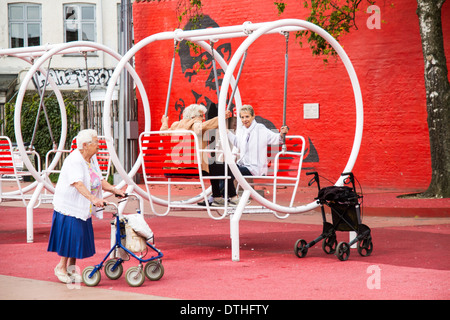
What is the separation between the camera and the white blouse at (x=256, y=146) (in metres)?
9.54

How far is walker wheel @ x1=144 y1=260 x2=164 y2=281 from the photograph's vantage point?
7.04 metres

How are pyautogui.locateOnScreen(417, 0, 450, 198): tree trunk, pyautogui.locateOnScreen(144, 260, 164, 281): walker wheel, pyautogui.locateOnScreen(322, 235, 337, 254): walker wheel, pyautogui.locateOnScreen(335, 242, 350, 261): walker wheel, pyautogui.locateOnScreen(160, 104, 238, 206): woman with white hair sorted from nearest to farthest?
1. pyautogui.locateOnScreen(144, 260, 164, 281): walker wheel
2. pyautogui.locateOnScreen(335, 242, 350, 261): walker wheel
3. pyautogui.locateOnScreen(322, 235, 337, 254): walker wheel
4. pyautogui.locateOnScreen(160, 104, 238, 206): woman with white hair
5. pyautogui.locateOnScreen(417, 0, 450, 198): tree trunk

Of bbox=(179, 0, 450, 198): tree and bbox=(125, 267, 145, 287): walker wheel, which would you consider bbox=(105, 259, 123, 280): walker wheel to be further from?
bbox=(179, 0, 450, 198): tree

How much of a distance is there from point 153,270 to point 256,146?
293 cm

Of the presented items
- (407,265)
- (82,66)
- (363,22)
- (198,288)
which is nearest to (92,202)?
(198,288)

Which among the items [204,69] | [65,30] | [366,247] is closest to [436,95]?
[366,247]

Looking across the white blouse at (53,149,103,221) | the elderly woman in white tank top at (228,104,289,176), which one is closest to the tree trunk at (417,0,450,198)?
the elderly woman in white tank top at (228,104,289,176)

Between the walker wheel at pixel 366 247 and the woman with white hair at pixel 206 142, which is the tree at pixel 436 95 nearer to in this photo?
the woman with white hair at pixel 206 142

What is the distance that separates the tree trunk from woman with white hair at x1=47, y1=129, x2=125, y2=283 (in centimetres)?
893

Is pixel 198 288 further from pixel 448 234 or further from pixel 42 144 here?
pixel 42 144

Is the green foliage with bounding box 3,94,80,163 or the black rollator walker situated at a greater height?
the green foliage with bounding box 3,94,80,163

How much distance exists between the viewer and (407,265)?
7836mm

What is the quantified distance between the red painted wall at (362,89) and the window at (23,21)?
1285cm

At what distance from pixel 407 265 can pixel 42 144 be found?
17.6 metres
